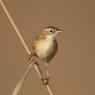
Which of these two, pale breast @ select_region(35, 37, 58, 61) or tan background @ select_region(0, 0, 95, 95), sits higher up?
pale breast @ select_region(35, 37, 58, 61)

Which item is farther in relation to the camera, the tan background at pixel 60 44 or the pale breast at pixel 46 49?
the tan background at pixel 60 44

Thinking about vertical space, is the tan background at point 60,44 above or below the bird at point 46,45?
below

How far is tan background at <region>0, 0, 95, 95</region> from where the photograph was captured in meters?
2.27

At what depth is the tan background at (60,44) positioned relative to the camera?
2.27 m

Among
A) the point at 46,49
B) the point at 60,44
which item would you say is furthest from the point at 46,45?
the point at 60,44

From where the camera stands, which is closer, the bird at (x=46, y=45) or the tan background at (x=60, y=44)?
the bird at (x=46, y=45)

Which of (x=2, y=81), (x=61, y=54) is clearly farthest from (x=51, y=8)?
(x=2, y=81)

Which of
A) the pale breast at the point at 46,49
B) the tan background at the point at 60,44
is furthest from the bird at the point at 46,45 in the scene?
Answer: the tan background at the point at 60,44

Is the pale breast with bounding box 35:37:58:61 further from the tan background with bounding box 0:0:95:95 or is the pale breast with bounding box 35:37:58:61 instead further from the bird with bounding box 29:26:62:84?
the tan background with bounding box 0:0:95:95

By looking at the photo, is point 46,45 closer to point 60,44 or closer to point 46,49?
point 46,49

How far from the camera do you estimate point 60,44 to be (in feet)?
7.56

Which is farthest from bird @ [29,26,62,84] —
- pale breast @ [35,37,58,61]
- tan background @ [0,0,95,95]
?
tan background @ [0,0,95,95]

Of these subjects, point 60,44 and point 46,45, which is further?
point 60,44

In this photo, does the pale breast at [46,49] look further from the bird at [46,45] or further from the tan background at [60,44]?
the tan background at [60,44]
